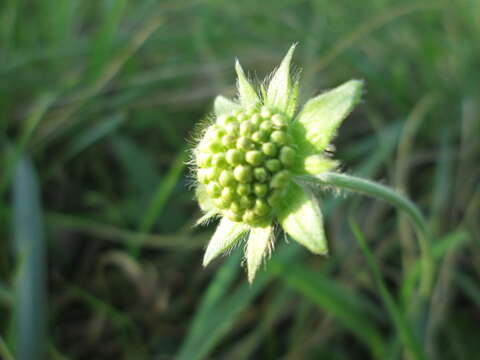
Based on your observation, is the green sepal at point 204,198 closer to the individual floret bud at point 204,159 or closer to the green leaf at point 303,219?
the individual floret bud at point 204,159

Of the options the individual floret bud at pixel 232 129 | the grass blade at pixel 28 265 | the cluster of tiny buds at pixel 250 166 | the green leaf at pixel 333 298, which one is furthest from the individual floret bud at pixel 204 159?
the grass blade at pixel 28 265

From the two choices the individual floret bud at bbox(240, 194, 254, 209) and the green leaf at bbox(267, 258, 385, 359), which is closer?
the individual floret bud at bbox(240, 194, 254, 209)

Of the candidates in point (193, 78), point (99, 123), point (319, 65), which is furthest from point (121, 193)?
point (319, 65)

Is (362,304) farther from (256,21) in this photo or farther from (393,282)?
(256,21)

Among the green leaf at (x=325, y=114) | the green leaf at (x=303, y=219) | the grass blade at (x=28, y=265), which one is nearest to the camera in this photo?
the green leaf at (x=303, y=219)

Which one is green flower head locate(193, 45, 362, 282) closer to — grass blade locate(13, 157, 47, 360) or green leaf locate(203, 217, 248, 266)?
green leaf locate(203, 217, 248, 266)

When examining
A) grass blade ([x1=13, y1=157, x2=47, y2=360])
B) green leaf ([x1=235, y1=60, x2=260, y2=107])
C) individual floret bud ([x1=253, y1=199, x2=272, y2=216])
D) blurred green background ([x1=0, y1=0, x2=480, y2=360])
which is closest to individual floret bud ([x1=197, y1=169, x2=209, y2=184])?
individual floret bud ([x1=253, y1=199, x2=272, y2=216])

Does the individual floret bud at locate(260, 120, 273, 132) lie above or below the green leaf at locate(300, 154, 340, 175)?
above

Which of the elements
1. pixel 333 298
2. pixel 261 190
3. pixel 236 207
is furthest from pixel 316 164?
pixel 333 298
